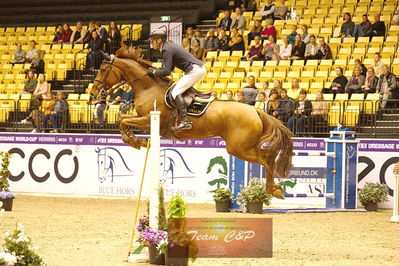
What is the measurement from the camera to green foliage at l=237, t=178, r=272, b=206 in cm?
1540

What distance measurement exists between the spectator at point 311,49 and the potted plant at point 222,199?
5.72m

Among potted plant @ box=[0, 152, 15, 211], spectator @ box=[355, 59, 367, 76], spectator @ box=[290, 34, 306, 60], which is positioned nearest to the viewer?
potted plant @ box=[0, 152, 15, 211]

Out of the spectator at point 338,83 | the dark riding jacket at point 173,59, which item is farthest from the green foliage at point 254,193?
the dark riding jacket at point 173,59

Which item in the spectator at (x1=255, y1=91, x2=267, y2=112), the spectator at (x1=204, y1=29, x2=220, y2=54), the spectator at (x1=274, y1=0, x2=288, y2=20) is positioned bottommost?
the spectator at (x1=255, y1=91, x2=267, y2=112)

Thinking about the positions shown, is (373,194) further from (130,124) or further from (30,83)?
(30,83)

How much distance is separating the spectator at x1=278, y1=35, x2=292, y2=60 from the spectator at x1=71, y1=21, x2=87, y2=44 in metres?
7.44

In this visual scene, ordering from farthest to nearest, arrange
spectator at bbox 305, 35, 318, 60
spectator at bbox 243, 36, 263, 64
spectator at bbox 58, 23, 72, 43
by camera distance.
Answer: spectator at bbox 58, 23, 72, 43 → spectator at bbox 243, 36, 263, 64 → spectator at bbox 305, 35, 318, 60

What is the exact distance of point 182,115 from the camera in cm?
1163

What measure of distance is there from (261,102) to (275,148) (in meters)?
5.46

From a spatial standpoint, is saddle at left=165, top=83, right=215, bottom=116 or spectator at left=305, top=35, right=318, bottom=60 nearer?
saddle at left=165, top=83, right=215, bottom=116

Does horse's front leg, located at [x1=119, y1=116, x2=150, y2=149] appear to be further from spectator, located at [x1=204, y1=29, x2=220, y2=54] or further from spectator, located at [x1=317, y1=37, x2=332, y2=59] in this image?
spectator, located at [x1=204, y1=29, x2=220, y2=54]

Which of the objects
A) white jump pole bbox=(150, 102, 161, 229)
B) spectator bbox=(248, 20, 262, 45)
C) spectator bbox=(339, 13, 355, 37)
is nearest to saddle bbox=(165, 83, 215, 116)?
white jump pole bbox=(150, 102, 161, 229)

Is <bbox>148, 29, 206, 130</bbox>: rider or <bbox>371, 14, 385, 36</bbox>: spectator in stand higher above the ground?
<bbox>371, 14, 385, 36</bbox>: spectator in stand

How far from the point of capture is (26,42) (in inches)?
1047
